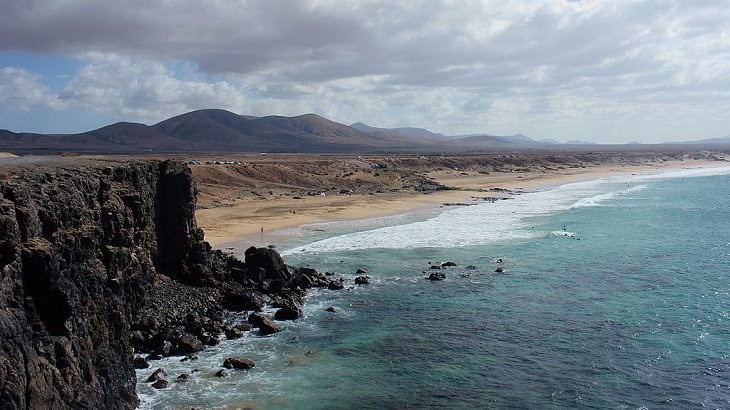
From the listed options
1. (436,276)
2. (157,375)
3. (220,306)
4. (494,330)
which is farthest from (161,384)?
(436,276)

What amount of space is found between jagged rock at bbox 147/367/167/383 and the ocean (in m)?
0.45

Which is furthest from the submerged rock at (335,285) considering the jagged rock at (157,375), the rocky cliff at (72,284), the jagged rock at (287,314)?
the jagged rock at (157,375)

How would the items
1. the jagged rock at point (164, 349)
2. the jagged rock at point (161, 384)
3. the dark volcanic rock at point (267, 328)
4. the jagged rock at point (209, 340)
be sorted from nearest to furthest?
1. the jagged rock at point (161, 384)
2. the jagged rock at point (164, 349)
3. the jagged rock at point (209, 340)
4. the dark volcanic rock at point (267, 328)

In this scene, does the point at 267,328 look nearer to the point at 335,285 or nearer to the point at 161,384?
the point at 161,384

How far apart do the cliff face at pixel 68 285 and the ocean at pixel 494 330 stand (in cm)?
350

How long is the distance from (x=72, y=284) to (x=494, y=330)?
20094 mm

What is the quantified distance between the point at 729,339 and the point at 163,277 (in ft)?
96.2

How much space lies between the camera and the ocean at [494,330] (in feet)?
80.1

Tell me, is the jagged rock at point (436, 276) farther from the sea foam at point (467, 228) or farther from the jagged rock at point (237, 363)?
the jagged rock at point (237, 363)

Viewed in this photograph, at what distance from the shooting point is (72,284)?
65.2 ft

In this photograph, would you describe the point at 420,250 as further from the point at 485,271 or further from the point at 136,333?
the point at 136,333

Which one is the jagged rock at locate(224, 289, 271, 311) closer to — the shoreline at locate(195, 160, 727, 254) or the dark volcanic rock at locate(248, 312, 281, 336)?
the dark volcanic rock at locate(248, 312, 281, 336)

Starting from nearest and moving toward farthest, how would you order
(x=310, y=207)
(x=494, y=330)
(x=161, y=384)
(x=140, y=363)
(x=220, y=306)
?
(x=161, y=384) < (x=140, y=363) < (x=494, y=330) < (x=220, y=306) < (x=310, y=207)

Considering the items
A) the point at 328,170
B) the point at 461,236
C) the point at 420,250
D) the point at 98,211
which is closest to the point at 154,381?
the point at 98,211
